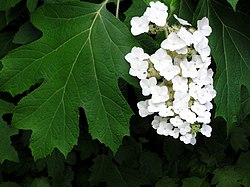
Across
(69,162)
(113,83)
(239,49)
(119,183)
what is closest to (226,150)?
(119,183)

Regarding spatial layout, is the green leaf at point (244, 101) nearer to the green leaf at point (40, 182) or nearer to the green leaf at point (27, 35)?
the green leaf at point (27, 35)

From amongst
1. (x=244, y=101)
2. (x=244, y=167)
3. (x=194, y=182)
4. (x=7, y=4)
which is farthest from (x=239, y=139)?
(x=7, y=4)

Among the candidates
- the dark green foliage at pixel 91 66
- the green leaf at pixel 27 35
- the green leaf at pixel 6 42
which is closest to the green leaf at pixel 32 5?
the dark green foliage at pixel 91 66

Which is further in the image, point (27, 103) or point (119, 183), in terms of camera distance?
point (119, 183)

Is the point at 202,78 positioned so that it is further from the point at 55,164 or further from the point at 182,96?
the point at 55,164

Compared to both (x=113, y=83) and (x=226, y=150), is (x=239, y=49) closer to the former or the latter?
(x=113, y=83)

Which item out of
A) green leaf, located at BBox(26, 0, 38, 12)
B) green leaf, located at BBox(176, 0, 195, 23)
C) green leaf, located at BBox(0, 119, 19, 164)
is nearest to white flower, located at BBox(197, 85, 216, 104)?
green leaf, located at BBox(176, 0, 195, 23)
